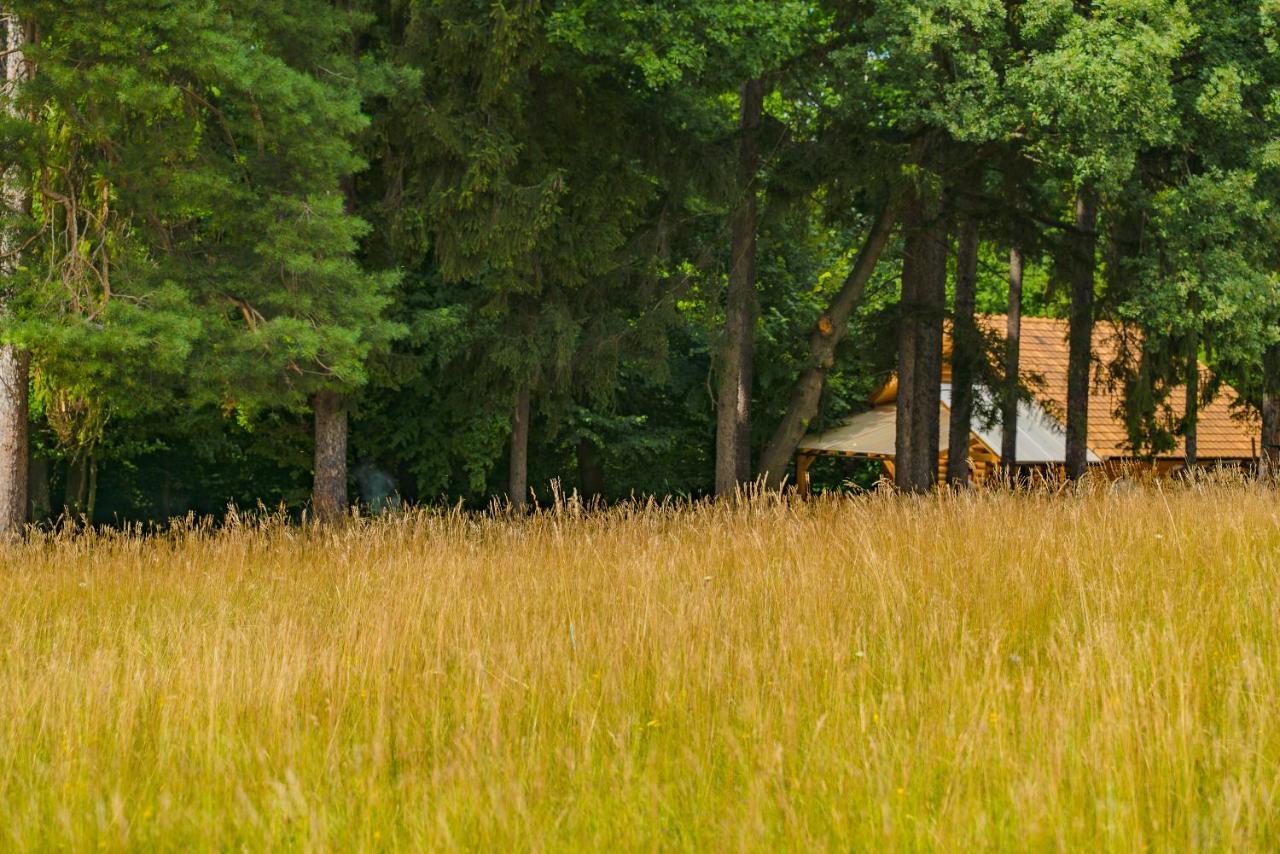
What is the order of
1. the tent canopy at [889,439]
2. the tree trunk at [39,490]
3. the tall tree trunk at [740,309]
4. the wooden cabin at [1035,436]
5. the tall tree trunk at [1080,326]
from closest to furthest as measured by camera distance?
the tall tree trunk at [740,309]
the tall tree trunk at [1080,326]
the tree trunk at [39,490]
the wooden cabin at [1035,436]
the tent canopy at [889,439]

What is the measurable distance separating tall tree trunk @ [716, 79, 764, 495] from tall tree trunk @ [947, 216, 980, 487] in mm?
3175

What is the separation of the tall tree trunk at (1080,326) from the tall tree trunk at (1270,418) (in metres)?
Result: 2.47

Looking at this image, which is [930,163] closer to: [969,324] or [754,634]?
[969,324]

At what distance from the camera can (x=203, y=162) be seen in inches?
479

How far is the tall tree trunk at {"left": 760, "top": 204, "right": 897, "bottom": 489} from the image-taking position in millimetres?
18562

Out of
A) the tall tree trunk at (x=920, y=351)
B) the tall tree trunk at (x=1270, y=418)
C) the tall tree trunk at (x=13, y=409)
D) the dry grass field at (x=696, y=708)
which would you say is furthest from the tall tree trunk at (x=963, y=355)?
the tall tree trunk at (x=13, y=409)

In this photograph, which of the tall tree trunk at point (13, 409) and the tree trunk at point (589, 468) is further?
the tree trunk at point (589, 468)

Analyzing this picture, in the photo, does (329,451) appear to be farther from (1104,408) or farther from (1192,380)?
(1104,408)

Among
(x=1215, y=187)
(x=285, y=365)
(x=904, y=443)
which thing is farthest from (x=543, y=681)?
(x=904, y=443)

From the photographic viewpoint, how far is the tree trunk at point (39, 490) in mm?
21016

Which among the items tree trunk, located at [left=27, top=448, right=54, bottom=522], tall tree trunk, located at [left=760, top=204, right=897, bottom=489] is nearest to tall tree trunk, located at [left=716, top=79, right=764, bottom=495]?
tall tree trunk, located at [left=760, top=204, right=897, bottom=489]

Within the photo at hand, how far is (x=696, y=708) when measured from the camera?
4.71 metres

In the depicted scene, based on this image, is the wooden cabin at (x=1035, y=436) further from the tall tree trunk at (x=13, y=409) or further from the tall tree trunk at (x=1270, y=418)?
the tall tree trunk at (x=13, y=409)

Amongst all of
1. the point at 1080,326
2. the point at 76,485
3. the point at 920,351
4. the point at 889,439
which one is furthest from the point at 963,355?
the point at 76,485
